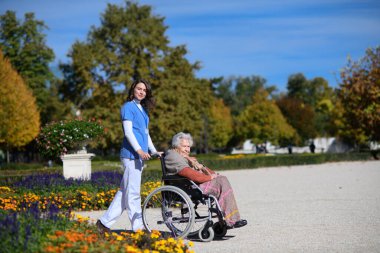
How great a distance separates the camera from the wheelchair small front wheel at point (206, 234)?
6.73 metres

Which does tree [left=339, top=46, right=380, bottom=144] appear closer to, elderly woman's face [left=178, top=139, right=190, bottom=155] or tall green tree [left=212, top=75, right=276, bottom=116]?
elderly woman's face [left=178, top=139, right=190, bottom=155]

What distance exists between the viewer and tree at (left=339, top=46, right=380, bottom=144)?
98.1 feet

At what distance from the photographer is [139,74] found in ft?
125

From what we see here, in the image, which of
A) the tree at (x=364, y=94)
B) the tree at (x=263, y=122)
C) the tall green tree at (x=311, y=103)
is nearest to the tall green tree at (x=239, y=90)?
the tall green tree at (x=311, y=103)

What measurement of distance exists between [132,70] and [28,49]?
898 centimetres

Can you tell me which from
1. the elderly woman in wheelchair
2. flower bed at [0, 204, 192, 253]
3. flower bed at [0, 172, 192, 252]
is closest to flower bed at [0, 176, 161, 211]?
the elderly woman in wheelchair

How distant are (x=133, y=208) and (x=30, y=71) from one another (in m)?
36.8

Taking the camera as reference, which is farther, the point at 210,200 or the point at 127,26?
the point at 127,26

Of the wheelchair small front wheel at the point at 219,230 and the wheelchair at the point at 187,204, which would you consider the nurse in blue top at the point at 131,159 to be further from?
the wheelchair small front wheel at the point at 219,230

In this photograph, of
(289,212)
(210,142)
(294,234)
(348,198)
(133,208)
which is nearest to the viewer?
(133,208)

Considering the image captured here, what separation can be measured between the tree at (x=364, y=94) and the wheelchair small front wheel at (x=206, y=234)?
24.5m

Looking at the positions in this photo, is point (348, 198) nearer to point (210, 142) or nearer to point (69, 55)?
point (69, 55)

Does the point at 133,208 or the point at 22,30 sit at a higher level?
the point at 22,30

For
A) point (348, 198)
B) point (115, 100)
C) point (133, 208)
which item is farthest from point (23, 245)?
point (115, 100)
